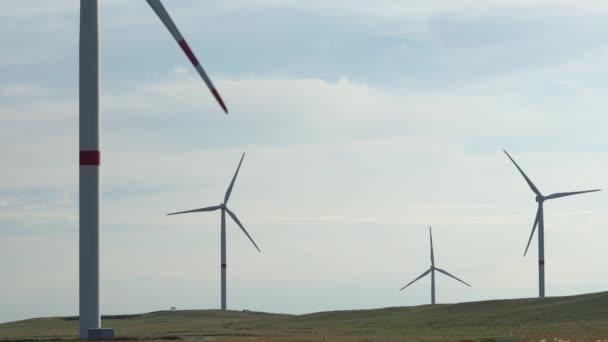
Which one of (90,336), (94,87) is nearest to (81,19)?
(94,87)

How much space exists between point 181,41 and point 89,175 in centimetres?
983

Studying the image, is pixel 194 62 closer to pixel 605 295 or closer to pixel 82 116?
pixel 82 116

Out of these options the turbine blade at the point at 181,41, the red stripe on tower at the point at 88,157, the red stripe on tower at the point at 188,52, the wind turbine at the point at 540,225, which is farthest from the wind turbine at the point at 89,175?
the wind turbine at the point at 540,225

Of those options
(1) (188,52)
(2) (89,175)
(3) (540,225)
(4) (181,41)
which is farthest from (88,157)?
(3) (540,225)

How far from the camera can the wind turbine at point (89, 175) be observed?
190 feet

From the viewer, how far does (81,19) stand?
60.0 metres

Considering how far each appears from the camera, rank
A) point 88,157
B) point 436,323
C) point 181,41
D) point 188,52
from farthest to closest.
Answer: point 436,323
point 181,41
point 188,52
point 88,157

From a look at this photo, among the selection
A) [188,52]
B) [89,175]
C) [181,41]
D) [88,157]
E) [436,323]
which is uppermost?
[181,41]

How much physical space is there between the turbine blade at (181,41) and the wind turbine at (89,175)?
0.78ft

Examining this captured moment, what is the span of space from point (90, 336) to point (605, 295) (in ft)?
234

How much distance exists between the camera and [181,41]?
203ft

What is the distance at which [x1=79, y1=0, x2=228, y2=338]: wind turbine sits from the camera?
5806 cm

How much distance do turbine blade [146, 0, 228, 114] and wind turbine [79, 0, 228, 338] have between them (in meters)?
0.24

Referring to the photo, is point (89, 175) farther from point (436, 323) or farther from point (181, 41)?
point (436, 323)
